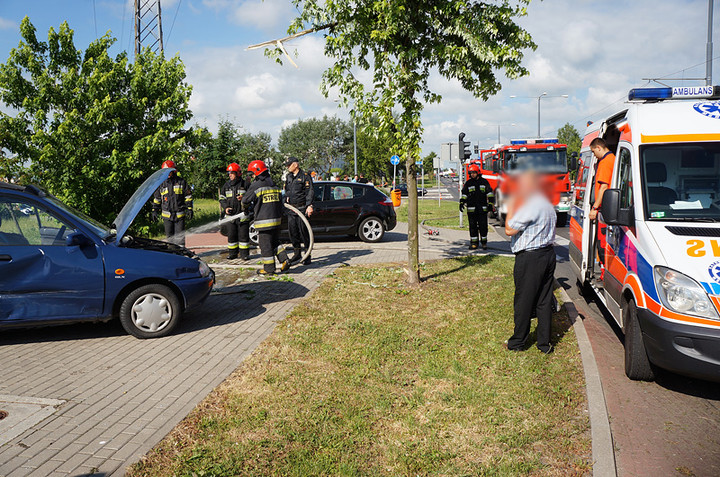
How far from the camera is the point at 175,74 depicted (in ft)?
49.9

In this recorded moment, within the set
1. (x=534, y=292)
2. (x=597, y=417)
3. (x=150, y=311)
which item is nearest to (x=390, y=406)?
(x=597, y=417)

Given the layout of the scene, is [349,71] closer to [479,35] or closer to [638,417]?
[479,35]

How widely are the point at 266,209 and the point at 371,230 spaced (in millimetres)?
5347

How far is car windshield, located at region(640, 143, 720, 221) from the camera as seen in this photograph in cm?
476

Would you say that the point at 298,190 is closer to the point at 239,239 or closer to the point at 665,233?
the point at 239,239

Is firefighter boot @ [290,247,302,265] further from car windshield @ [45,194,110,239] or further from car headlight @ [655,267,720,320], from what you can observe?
car headlight @ [655,267,720,320]

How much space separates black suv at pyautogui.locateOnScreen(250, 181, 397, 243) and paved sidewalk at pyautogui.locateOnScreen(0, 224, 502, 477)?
5.23 meters

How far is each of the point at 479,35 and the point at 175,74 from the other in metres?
11.1

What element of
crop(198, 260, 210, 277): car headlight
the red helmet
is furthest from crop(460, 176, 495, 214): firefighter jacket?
crop(198, 260, 210, 277): car headlight

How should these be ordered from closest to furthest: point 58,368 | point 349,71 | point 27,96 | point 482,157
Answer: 1. point 58,368
2. point 349,71
3. point 27,96
4. point 482,157

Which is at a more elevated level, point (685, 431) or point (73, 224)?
point (73, 224)

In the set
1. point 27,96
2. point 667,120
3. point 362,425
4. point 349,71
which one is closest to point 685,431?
point 362,425

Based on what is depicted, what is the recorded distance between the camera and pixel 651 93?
5.63 metres

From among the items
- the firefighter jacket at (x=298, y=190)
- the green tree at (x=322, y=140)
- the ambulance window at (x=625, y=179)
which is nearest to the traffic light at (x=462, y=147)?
the firefighter jacket at (x=298, y=190)
